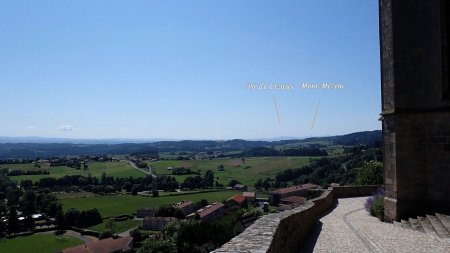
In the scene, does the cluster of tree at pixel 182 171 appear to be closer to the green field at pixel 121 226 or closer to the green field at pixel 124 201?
the green field at pixel 124 201

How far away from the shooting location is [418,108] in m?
12.0

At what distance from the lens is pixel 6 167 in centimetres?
15412

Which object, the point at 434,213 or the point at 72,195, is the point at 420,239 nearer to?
the point at 434,213

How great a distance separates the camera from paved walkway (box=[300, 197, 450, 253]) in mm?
8656

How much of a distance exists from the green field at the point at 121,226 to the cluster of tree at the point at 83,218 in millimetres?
2245

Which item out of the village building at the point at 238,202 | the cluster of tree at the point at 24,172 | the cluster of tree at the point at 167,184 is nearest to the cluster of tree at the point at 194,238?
the village building at the point at 238,202

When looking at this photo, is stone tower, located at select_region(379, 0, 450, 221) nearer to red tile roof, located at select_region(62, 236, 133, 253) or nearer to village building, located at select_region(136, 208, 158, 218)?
red tile roof, located at select_region(62, 236, 133, 253)

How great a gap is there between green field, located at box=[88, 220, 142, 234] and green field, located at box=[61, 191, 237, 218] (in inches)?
167

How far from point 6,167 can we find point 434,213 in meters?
169

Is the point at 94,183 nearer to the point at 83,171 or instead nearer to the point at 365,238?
the point at 83,171

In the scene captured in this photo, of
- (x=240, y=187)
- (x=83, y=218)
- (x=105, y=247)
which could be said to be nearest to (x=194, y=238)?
(x=105, y=247)

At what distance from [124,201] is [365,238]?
90.3 m

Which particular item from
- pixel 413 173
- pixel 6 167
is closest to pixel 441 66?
pixel 413 173

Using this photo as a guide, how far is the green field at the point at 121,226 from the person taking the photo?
72.3m
